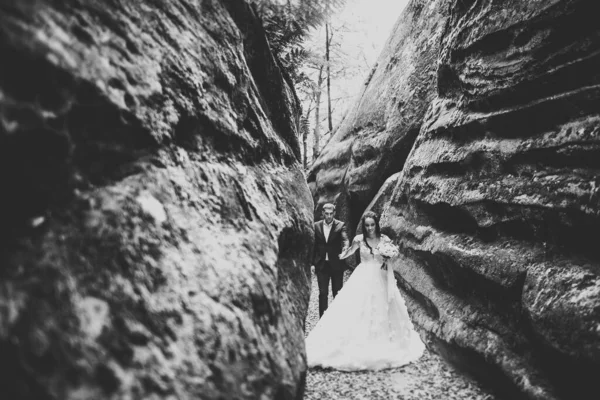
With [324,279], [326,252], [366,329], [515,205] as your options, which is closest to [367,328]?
[366,329]

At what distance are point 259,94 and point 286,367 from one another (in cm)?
358

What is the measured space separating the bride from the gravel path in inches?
6.8

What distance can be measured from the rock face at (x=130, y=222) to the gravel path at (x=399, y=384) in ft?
7.35

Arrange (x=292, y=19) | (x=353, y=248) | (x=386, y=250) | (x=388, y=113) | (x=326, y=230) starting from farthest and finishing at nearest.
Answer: (x=388, y=113) < (x=326, y=230) < (x=353, y=248) < (x=386, y=250) < (x=292, y=19)

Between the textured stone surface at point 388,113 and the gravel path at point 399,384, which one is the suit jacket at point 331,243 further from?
the textured stone surface at point 388,113

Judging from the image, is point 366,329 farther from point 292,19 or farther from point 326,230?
point 292,19

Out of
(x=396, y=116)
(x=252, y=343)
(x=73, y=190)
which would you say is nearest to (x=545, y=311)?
(x=252, y=343)

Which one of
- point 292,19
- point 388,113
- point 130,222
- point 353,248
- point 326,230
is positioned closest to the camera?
point 130,222

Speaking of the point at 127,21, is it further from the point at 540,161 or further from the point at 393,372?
the point at 393,372

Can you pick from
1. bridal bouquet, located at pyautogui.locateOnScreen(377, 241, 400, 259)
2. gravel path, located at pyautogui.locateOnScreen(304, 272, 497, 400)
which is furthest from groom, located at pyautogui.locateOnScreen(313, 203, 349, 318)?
gravel path, located at pyautogui.locateOnScreen(304, 272, 497, 400)

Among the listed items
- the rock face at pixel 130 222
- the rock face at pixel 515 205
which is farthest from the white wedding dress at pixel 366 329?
the rock face at pixel 130 222

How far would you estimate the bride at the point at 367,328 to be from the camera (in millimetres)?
5977

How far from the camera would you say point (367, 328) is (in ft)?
21.1

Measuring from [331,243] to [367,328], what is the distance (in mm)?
2285
